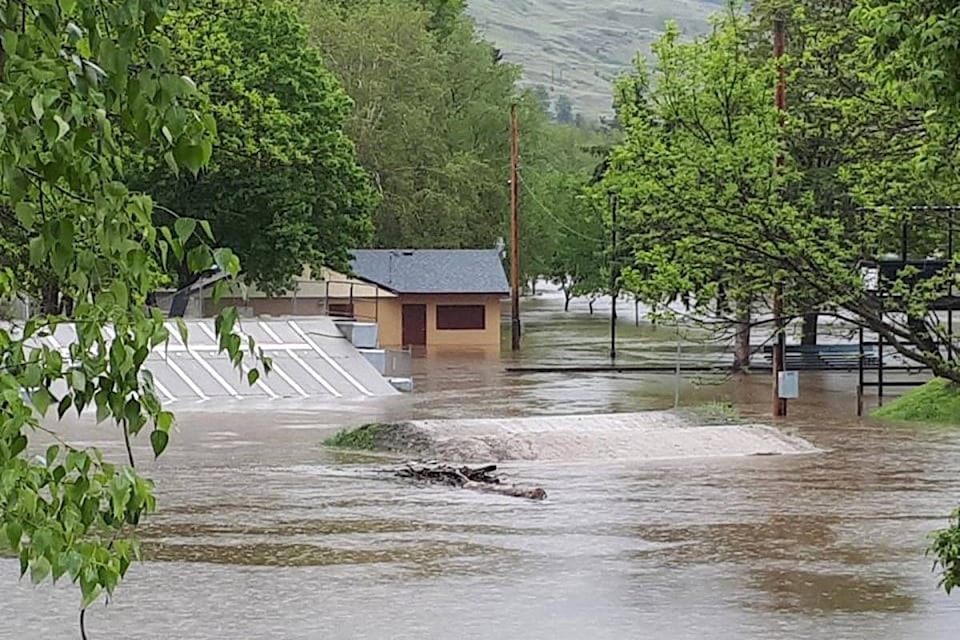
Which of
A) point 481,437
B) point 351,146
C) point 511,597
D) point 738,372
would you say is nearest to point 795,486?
point 481,437

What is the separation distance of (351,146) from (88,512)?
50521 millimetres

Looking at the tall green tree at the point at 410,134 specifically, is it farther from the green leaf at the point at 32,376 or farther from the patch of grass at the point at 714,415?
the green leaf at the point at 32,376

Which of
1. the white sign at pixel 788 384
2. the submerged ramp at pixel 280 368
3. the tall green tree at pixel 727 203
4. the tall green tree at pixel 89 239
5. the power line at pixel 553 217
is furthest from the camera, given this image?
the power line at pixel 553 217

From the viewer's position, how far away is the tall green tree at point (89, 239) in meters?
2.94

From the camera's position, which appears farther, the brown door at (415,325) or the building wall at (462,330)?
the brown door at (415,325)

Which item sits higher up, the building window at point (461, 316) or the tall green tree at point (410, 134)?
the tall green tree at point (410, 134)

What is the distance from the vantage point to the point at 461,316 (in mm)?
65750

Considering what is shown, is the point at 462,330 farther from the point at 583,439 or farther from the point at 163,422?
the point at 163,422

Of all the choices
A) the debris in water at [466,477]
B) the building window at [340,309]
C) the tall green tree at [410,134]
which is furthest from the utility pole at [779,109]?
the tall green tree at [410,134]

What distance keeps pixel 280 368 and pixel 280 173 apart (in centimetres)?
1163

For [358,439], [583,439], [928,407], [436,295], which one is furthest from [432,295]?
[583,439]

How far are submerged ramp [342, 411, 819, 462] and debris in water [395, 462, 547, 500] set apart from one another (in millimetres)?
1648

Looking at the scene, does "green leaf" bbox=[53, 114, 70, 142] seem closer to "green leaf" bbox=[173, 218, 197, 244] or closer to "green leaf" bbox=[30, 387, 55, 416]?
"green leaf" bbox=[173, 218, 197, 244]

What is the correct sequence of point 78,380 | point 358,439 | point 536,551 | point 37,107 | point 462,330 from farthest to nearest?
point 462,330
point 358,439
point 536,551
point 78,380
point 37,107
